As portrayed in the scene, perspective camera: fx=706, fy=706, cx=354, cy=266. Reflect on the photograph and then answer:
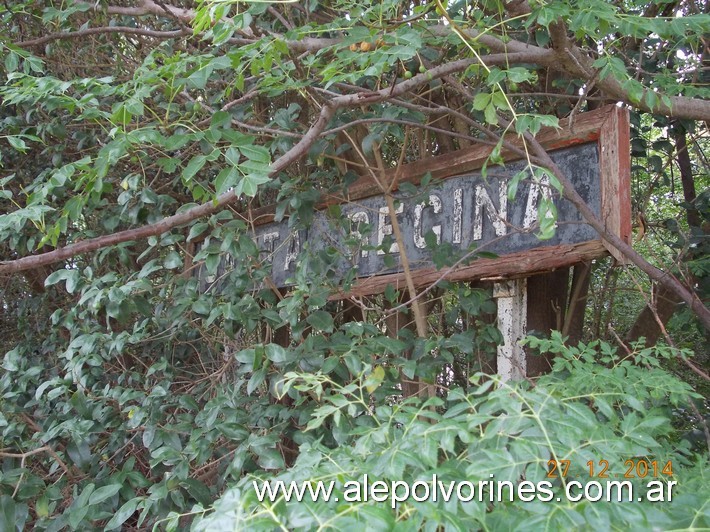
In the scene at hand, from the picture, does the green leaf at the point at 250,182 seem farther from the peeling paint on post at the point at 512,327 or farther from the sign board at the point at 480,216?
the peeling paint on post at the point at 512,327

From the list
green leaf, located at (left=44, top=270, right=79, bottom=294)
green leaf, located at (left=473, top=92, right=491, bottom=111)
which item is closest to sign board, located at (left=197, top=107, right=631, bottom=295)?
green leaf, located at (left=473, top=92, right=491, bottom=111)

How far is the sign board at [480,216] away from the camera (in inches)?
79.7

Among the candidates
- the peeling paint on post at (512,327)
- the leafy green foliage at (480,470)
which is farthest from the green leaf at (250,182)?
the peeling paint on post at (512,327)

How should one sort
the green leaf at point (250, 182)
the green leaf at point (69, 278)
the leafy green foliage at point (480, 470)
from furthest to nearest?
the green leaf at point (69, 278), the green leaf at point (250, 182), the leafy green foliage at point (480, 470)

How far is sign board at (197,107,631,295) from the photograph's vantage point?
2.02 m

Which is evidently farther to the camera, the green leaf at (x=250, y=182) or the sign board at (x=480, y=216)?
the sign board at (x=480, y=216)

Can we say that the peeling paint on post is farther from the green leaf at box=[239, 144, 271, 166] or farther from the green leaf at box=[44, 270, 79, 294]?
the green leaf at box=[44, 270, 79, 294]

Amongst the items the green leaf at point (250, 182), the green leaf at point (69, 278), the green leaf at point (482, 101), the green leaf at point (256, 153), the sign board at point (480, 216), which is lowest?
the green leaf at point (69, 278)

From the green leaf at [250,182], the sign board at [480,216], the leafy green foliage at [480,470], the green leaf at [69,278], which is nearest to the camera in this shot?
the leafy green foliage at [480,470]

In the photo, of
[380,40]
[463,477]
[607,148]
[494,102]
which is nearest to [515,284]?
[607,148]

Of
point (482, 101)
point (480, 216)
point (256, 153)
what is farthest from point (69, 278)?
point (482, 101)

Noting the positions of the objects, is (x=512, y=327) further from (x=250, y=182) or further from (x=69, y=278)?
(x=69, y=278)

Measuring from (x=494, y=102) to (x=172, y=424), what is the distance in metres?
1.57

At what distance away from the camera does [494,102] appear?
173 cm
